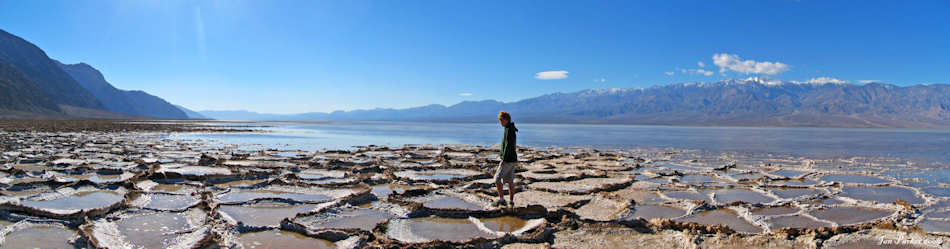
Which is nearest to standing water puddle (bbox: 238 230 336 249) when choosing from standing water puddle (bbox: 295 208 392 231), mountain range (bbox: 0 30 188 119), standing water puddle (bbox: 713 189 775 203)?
standing water puddle (bbox: 295 208 392 231)

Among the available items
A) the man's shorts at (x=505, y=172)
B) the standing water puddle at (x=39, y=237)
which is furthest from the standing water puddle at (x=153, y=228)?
the man's shorts at (x=505, y=172)

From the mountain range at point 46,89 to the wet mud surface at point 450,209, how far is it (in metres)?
97.8

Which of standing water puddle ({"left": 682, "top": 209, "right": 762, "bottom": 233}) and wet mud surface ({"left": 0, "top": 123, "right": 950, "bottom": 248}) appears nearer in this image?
wet mud surface ({"left": 0, "top": 123, "right": 950, "bottom": 248})

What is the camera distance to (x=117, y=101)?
18712cm

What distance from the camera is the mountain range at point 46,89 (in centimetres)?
9148

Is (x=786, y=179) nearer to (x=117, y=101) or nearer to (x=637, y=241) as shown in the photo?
(x=637, y=241)

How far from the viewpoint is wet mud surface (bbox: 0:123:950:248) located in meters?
5.30

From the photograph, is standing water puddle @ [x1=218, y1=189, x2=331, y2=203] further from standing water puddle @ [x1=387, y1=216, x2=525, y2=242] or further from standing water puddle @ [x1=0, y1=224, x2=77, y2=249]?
standing water puddle @ [x1=387, y1=216, x2=525, y2=242]

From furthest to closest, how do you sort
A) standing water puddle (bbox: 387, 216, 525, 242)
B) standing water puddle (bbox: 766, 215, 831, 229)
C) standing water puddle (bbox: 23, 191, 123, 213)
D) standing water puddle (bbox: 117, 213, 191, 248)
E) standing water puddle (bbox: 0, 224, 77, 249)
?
standing water puddle (bbox: 23, 191, 123, 213) → standing water puddle (bbox: 766, 215, 831, 229) → standing water puddle (bbox: 387, 216, 525, 242) → standing water puddle (bbox: 117, 213, 191, 248) → standing water puddle (bbox: 0, 224, 77, 249)

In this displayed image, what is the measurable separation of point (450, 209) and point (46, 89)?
160 meters

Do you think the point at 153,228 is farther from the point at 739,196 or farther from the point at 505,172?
the point at 739,196

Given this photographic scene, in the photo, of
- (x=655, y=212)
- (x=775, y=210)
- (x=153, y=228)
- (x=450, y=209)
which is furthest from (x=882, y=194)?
(x=153, y=228)

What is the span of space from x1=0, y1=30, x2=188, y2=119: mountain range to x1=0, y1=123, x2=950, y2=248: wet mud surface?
321 feet

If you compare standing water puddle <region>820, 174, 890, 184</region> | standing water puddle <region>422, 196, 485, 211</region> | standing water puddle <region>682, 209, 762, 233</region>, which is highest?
standing water puddle <region>820, 174, 890, 184</region>
